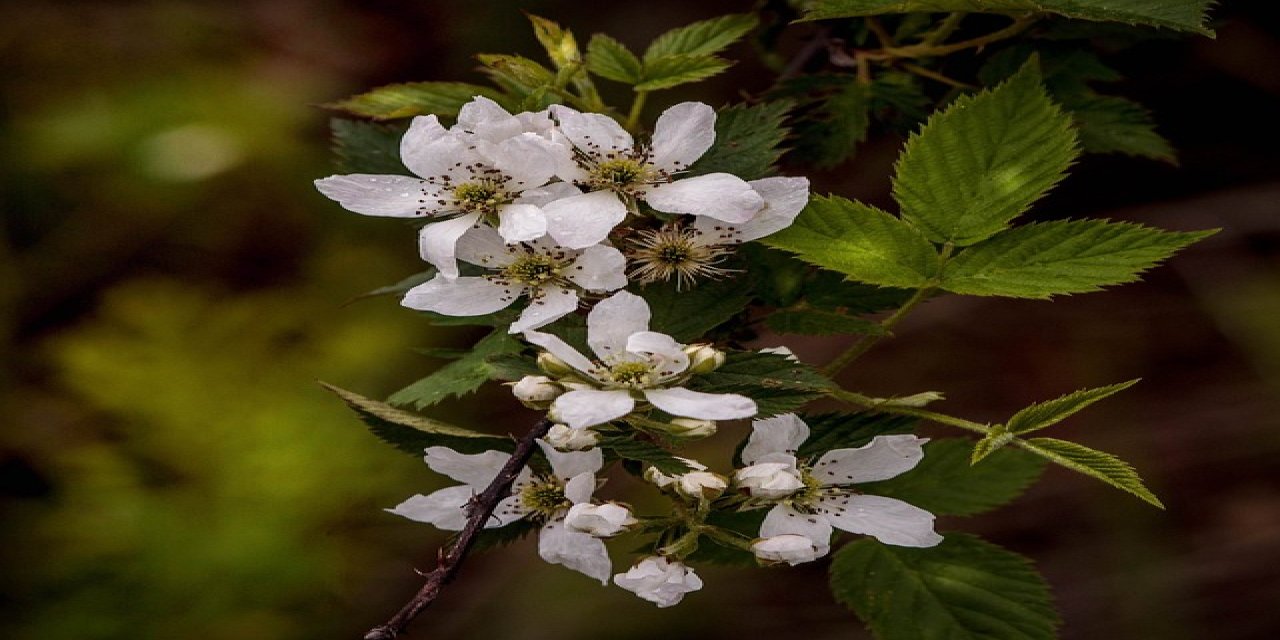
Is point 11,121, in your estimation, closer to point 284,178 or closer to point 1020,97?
point 284,178

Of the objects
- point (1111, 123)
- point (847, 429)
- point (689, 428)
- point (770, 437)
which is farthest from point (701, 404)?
point (1111, 123)

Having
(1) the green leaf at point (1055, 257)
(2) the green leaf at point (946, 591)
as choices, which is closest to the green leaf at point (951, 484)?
(2) the green leaf at point (946, 591)

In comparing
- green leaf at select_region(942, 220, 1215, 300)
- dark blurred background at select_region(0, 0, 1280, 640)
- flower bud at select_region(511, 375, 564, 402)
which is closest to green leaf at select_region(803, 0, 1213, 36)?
green leaf at select_region(942, 220, 1215, 300)

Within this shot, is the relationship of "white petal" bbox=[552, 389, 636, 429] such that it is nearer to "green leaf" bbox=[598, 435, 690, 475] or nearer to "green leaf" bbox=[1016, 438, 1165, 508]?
"green leaf" bbox=[598, 435, 690, 475]

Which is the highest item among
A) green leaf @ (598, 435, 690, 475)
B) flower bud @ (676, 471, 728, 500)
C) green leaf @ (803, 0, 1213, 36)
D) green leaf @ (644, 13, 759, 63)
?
green leaf @ (803, 0, 1213, 36)

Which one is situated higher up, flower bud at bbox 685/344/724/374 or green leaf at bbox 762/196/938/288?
green leaf at bbox 762/196/938/288
